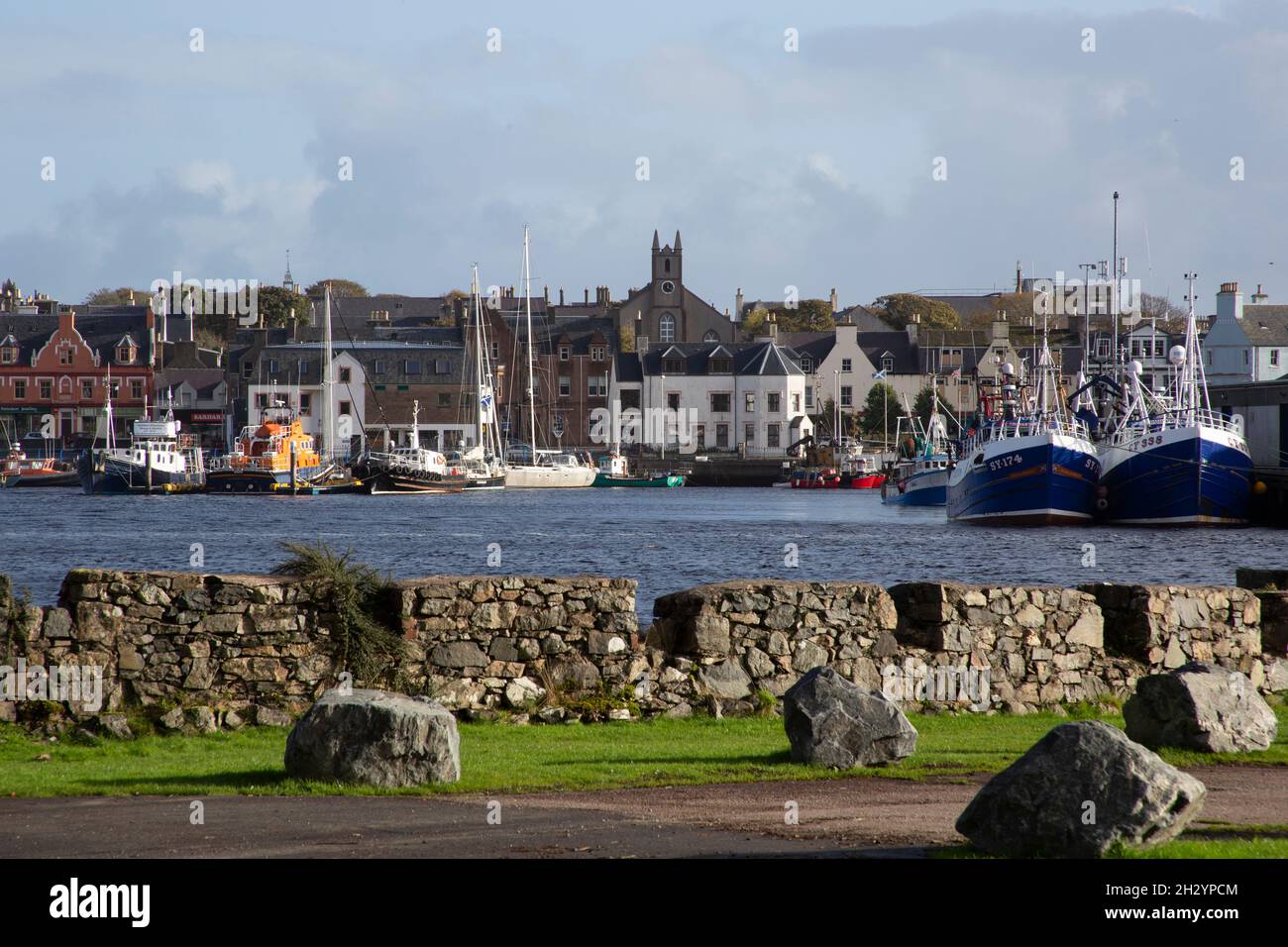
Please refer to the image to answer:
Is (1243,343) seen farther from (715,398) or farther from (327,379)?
(327,379)

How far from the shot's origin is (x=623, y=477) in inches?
5349

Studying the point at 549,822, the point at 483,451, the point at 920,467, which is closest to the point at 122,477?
the point at 483,451

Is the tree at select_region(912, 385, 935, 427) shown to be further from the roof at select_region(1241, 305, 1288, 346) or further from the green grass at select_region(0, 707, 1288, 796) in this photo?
the green grass at select_region(0, 707, 1288, 796)

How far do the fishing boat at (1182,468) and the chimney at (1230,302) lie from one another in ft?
127

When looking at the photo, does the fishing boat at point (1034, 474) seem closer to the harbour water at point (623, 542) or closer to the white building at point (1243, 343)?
the harbour water at point (623, 542)

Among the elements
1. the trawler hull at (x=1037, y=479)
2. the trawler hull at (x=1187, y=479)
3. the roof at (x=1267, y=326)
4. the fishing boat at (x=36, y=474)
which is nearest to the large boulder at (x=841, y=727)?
the trawler hull at (x=1187, y=479)

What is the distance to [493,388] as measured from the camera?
135375 mm

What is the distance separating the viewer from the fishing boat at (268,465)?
11588 cm

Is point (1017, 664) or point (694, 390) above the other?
point (694, 390)

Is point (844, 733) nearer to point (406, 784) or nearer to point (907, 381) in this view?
point (406, 784)

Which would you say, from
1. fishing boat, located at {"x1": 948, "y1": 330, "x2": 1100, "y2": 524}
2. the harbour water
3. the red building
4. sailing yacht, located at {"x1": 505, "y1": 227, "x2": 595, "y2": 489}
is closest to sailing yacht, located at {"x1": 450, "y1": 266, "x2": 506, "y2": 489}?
sailing yacht, located at {"x1": 505, "y1": 227, "x2": 595, "y2": 489}

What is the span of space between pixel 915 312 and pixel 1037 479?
328 ft
